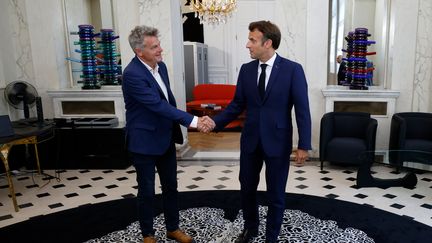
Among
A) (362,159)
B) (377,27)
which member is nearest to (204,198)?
(362,159)

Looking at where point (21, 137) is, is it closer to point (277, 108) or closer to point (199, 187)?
point (199, 187)

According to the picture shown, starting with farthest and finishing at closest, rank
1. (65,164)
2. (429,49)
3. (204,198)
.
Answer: (65,164)
(429,49)
(204,198)

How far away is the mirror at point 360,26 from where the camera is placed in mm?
6090

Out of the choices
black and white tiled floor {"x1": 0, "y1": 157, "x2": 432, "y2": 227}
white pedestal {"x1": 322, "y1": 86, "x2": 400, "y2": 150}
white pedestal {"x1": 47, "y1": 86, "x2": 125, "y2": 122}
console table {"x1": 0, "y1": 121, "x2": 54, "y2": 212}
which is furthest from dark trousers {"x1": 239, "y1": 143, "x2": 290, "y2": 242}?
→ white pedestal {"x1": 47, "y1": 86, "x2": 125, "y2": 122}

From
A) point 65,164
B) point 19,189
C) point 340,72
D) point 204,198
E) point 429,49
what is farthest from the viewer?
point 340,72

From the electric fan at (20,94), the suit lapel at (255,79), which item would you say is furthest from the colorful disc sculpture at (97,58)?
the suit lapel at (255,79)

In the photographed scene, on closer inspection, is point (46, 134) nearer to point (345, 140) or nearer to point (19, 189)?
point (19, 189)

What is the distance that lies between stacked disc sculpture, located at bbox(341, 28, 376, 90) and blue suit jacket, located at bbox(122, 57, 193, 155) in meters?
3.61

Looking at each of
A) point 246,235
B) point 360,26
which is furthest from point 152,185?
point 360,26

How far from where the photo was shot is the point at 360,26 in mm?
6398

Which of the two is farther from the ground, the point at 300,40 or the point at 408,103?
the point at 300,40

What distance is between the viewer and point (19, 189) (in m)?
4.91

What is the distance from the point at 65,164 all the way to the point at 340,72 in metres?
4.63

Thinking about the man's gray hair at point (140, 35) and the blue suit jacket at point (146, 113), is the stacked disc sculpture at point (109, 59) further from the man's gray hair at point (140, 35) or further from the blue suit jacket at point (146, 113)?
the man's gray hair at point (140, 35)
